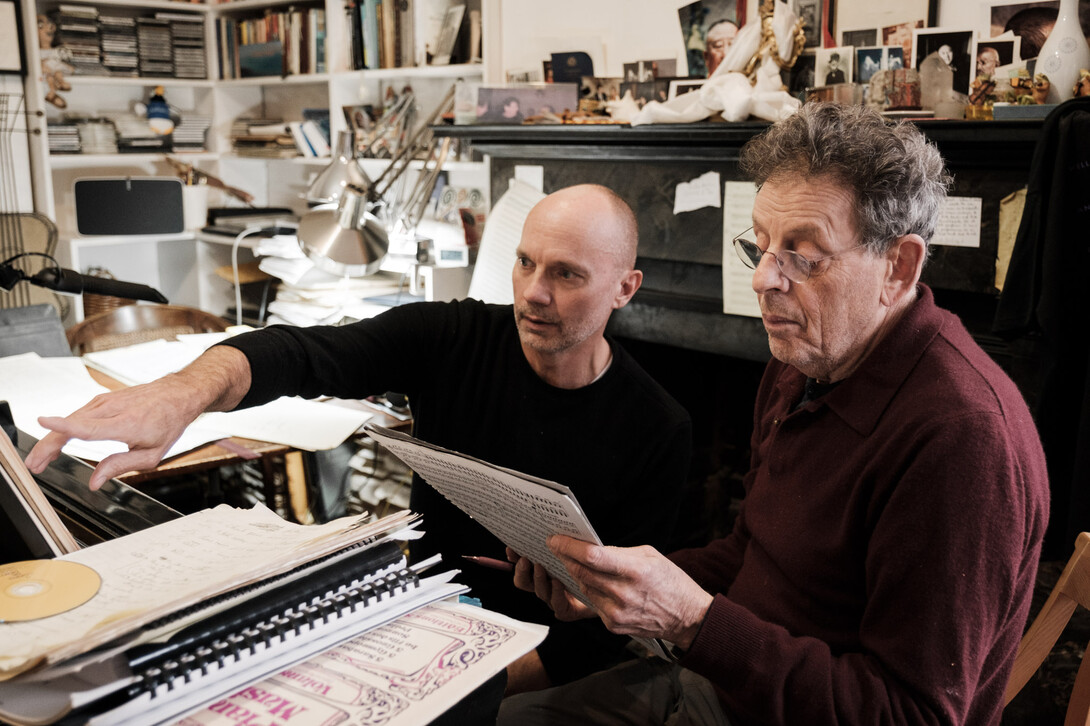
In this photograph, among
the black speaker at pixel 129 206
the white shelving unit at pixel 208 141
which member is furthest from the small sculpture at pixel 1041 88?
the black speaker at pixel 129 206

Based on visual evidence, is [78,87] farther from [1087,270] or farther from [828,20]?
[1087,270]

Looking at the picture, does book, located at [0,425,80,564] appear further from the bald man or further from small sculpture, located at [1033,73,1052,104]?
small sculpture, located at [1033,73,1052,104]

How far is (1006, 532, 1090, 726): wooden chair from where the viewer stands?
3.90ft

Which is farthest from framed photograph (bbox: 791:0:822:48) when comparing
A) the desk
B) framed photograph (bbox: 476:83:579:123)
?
the desk

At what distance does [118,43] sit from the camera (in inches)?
162

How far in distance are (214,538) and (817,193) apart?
30.5 inches

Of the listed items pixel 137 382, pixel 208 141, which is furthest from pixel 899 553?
pixel 208 141

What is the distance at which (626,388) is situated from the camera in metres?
1.65

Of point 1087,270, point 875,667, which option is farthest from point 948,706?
point 1087,270

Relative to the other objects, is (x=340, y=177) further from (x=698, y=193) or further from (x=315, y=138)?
(x=315, y=138)

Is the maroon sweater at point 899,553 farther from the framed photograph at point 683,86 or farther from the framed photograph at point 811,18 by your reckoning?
the framed photograph at point 683,86

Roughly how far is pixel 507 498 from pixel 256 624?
0.99ft

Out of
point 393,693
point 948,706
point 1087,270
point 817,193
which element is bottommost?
point 948,706

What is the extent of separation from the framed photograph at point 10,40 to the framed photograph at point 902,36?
343 centimetres
